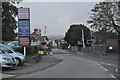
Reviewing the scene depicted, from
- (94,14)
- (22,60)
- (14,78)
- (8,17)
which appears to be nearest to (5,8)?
(8,17)

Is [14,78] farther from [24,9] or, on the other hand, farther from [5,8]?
[5,8]

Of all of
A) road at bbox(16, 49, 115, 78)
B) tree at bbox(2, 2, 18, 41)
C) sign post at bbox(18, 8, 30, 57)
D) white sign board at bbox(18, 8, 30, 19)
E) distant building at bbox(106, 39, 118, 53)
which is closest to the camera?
road at bbox(16, 49, 115, 78)

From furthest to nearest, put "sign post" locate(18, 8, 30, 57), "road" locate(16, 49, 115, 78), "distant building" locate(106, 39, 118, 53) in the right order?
1. "distant building" locate(106, 39, 118, 53)
2. "sign post" locate(18, 8, 30, 57)
3. "road" locate(16, 49, 115, 78)

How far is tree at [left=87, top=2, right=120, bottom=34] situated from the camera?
44.0 metres

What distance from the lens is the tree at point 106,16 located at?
43969 millimetres

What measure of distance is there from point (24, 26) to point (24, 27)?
0.11 meters

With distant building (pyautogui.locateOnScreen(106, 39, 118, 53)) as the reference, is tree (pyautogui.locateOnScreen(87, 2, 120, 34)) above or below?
above

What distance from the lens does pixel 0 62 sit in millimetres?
16547

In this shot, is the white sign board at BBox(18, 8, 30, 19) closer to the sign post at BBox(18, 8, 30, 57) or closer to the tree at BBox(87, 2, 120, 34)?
the sign post at BBox(18, 8, 30, 57)

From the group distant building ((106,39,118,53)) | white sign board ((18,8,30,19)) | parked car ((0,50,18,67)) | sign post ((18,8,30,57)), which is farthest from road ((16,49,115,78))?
distant building ((106,39,118,53))

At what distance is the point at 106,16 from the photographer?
151ft

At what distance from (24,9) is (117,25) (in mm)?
27423

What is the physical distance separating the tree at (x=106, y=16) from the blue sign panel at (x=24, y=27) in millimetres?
22501

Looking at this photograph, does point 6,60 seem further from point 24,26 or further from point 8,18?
point 8,18
